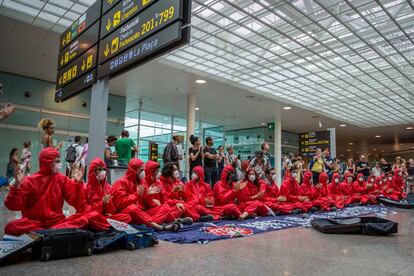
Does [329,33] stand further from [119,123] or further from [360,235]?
[119,123]

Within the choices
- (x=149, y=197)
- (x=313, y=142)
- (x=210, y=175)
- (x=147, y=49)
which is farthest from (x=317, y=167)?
(x=147, y=49)

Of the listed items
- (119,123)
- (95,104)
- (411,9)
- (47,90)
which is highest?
(411,9)

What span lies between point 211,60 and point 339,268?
1022cm

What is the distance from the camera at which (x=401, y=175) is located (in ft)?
46.7

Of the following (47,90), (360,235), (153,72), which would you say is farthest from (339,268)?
(47,90)

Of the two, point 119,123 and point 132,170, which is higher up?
point 119,123

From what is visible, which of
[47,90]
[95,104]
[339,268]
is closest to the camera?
[339,268]

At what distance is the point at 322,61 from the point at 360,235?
28.4 feet

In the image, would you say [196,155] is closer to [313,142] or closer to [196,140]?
[196,140]

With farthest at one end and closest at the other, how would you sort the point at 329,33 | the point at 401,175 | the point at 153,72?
the point at 401,175, the point at 153,72, the point at 329,33

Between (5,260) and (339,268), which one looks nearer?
(5,260)

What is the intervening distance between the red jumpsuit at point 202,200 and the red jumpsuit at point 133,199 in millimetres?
1195

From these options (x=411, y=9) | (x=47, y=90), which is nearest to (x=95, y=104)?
(x=411, y=9)

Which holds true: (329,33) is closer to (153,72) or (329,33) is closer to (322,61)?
(322,61)
